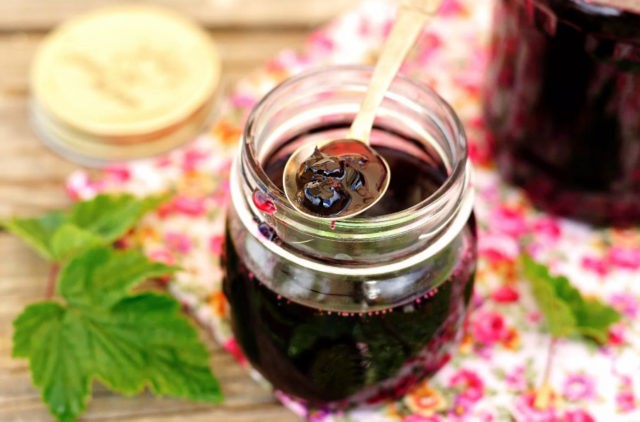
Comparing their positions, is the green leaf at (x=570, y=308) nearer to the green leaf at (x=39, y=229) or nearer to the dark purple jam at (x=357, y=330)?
the dark purple jam at (x=357, y=330)

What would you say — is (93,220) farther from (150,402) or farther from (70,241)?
(150,402)

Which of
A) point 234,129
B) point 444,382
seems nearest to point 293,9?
point 234,129

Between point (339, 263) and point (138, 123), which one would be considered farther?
point (138, 123)

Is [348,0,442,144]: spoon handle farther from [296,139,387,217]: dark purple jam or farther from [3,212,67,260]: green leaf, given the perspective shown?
[3,212,67,260]: green leaf

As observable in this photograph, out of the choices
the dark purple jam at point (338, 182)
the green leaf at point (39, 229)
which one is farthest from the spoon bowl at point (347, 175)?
the green leaf at point (39, 229)

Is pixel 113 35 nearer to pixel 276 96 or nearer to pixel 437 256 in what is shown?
pixel 276 96

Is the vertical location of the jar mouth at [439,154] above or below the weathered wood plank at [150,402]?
above

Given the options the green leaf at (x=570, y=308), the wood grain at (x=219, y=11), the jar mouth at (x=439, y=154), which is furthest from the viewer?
the wood grain at (x=219, y=11)
